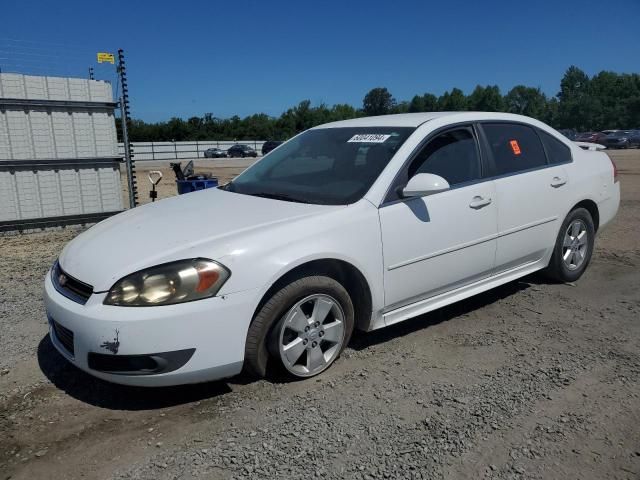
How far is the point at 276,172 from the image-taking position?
13.9 ft

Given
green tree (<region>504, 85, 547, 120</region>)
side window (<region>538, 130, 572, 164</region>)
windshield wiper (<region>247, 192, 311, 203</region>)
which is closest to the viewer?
windshield wiper (<region>247, 192, 311, 203</region>)

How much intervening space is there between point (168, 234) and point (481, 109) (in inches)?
3208

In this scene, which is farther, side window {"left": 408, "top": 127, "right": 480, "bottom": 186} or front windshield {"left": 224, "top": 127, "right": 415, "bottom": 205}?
side window {"left": 408, "top": 127, "right": 480, "bottom": 186}

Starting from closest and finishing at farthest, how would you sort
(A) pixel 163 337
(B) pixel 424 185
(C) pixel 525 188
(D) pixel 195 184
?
1. (A) pixel 163 337
2. (B) pixel 424 185
3. (C) pixel 525 188
4. (D) pixel 195 184

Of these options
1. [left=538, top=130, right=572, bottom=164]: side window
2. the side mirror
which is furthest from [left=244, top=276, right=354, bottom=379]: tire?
[left=538, top=130, right=572, bottom=164]: side window

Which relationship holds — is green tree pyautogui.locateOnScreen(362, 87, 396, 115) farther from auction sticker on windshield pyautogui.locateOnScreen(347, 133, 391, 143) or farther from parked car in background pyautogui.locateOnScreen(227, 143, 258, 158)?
auction sticker on windshield pyautogui.locateOnScreen(347, 133, 391, 143)

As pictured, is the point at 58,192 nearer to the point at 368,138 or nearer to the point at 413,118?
the point at 368,138

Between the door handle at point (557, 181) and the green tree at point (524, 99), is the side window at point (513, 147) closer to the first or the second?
the door handle at point (557, 181)

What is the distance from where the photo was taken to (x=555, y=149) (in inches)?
188

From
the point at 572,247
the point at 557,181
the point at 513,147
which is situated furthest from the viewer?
the point at 572,247

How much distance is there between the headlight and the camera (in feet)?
8.95

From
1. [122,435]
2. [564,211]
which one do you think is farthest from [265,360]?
[564,211]

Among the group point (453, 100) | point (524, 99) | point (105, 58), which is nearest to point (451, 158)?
point (105, 58)

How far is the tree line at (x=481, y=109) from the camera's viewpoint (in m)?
84.8
